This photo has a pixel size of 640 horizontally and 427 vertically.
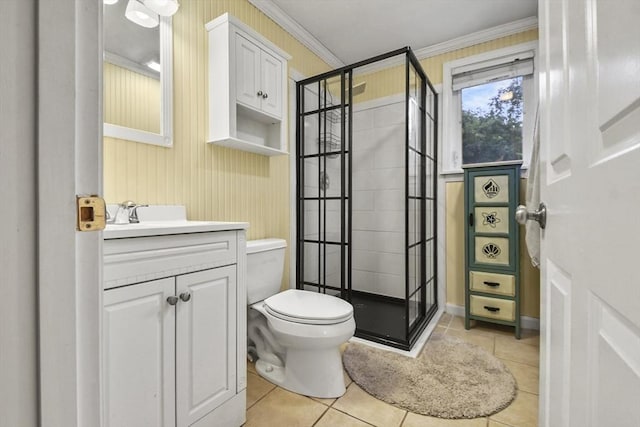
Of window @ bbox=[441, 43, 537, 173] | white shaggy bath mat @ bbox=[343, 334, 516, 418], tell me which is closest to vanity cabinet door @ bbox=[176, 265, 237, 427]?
white shaggy bath mat @ bbox=[343, 334, 516, 418]

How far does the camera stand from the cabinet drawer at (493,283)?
215 centimetres

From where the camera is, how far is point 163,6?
1.49m

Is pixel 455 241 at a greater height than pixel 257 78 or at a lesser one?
lesser

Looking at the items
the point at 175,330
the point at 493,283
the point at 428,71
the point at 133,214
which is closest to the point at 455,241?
the point at 493,283

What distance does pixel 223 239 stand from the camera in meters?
1.22

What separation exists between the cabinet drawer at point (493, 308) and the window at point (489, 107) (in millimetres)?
1076

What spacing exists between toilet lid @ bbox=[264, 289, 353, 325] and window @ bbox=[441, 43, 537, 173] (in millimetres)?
1721

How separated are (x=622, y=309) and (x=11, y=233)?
27.6 inches

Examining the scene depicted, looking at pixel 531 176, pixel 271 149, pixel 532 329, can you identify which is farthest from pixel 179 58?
pixel 532 329

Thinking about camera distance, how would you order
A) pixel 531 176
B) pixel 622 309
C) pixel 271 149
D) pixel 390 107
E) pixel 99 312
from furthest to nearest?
1. pixel 390 107
2. pixel 271 149
3. pixel 531 176
4. pixel 99 312
5. pixel 622 309

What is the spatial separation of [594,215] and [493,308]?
7.12 feet

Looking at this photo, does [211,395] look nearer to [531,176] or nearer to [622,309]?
[622,309]

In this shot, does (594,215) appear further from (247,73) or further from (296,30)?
(296,30)

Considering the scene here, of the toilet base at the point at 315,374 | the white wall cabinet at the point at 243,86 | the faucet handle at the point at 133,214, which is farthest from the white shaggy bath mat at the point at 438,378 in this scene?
the white wall cabinet at the point at 243,86
